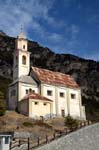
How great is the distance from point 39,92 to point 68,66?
7844 cm

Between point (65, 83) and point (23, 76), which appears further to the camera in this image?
point (65, 83)

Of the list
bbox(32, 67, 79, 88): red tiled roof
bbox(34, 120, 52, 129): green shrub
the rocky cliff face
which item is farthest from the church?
the rocky cliff face

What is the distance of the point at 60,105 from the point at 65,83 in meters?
5.42

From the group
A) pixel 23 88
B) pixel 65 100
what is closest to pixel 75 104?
pixel 65 100

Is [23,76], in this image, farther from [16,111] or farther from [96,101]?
[96,101]

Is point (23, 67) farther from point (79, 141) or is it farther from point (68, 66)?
point (68, 66)

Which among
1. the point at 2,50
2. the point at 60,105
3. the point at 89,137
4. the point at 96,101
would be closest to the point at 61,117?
the point at 60,105

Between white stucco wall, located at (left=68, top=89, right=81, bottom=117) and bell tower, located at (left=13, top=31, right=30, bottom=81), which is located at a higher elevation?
bell tower, located at (left=13, top=31, right=30, bottom=81)

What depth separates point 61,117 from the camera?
197ft

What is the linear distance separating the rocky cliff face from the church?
47651mm

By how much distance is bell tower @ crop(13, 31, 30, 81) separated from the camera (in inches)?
2518

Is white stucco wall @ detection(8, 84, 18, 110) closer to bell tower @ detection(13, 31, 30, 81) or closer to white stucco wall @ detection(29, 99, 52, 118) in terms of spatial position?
bell tower @ detection(13, 31, 30, 81)

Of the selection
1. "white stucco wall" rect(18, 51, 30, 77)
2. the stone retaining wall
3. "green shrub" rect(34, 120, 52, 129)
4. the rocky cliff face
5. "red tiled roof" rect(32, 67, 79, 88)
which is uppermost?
the rocky cliff face

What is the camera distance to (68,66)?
138 meters
